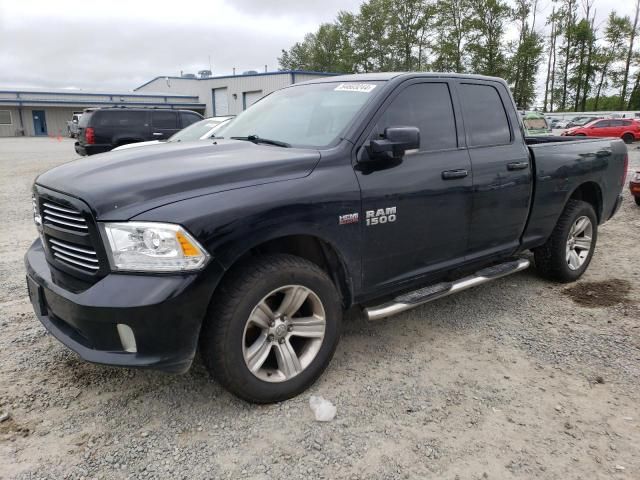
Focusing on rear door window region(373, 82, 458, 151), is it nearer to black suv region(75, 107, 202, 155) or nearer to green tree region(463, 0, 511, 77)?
black suv region(75, 107, 202, 155)

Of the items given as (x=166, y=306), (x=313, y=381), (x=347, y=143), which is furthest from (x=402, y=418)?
(x=347, y=143)

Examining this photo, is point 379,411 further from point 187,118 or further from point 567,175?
point 187,118

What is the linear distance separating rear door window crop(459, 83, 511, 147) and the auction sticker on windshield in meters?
0.87

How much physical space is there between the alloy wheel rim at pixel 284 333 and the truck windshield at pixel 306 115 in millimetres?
989

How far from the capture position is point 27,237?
6.59 m

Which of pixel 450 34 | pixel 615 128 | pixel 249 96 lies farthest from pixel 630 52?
pixel 249 96

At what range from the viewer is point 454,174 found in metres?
3.55

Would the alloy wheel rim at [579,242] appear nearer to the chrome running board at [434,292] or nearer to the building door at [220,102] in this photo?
the chrome running board at [434,292]

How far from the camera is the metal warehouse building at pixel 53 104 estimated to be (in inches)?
1781

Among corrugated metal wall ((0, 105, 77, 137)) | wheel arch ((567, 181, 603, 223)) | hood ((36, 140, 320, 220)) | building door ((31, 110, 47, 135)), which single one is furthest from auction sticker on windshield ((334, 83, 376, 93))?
building door ((31, 110, 47, 135))

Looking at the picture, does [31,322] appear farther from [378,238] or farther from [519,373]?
[519,373]

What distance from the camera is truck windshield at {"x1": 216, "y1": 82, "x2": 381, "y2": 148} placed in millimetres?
3277

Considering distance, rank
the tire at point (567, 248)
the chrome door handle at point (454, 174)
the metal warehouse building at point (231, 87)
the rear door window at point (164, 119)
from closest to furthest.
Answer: the chrome door handle at point (454, 174) < the tire at point (567, 248) < the rear door window at point (164, 119) < the metal warehouse building at point (231, 87)

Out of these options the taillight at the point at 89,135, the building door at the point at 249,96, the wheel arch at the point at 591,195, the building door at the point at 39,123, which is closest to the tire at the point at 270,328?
the wheel arch at the point at 591,195
